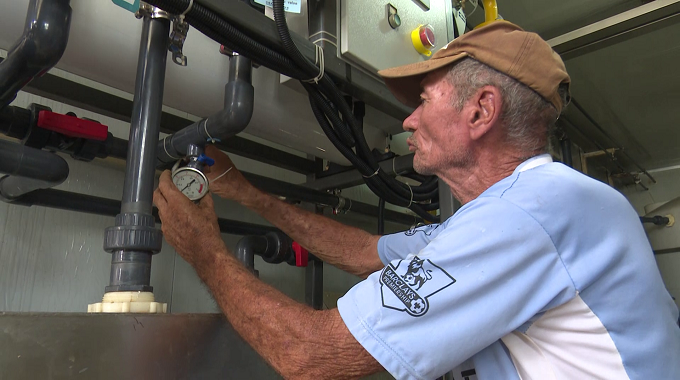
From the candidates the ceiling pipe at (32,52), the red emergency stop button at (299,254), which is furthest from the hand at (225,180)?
the ceiling pipe at (32,52)

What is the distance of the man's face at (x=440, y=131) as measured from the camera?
2.39 ft

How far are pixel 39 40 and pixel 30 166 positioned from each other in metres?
0.25

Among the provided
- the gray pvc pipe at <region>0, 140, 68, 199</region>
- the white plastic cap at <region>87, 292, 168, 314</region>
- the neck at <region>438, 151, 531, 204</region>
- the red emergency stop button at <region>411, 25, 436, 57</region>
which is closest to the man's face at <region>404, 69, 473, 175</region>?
the neck at <region>438, 151, 531, 204</region>

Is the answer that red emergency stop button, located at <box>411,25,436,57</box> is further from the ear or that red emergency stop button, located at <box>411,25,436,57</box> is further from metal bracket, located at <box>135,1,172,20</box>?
metal bracket, located at <box>135,1,172,20</box>

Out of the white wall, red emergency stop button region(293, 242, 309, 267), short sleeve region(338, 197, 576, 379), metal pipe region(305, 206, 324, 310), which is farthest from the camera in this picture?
the white wall

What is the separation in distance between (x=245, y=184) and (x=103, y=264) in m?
→ 0.43

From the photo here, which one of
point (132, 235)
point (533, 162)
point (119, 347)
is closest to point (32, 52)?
point (132, 235)

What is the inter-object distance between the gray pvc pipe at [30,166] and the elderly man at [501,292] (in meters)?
0.18

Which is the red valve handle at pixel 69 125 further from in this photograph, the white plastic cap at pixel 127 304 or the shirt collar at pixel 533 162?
the shirt collar at pixel 533 162

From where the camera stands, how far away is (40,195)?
35.2 inches

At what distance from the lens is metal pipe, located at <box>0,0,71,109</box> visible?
0.51 m

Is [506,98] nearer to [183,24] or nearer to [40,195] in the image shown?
[183,24]

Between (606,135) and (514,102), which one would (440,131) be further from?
(606,135)

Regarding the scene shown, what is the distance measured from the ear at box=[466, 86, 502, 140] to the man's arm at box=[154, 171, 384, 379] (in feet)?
1.21
